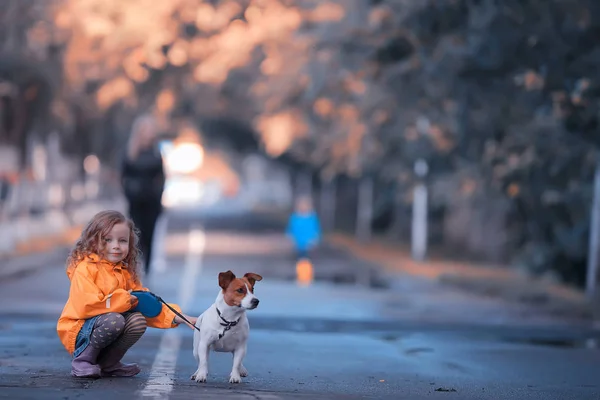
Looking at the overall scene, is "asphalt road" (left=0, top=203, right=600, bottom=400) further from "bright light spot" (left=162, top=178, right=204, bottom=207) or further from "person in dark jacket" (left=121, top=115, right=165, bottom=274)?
"bright light spot" (left=162, top=178, right=204, bottom=207)

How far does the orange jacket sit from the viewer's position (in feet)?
28.5

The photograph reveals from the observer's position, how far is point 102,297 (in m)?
8.72

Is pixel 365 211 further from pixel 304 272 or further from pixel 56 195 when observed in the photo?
pixel 304 272

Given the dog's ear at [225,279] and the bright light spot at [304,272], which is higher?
the bright light spot at [304,272]

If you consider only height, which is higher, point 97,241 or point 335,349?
point 97,241

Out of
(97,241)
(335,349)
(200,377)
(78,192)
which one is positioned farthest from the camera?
(78,192)

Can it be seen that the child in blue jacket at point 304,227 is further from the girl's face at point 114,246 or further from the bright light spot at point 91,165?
the bright light spot at point 91,165

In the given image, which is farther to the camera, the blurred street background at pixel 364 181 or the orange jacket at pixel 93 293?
the blurred street background at pixel 364 181

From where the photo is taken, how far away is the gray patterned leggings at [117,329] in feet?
28.6

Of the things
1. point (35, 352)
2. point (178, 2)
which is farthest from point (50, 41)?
point (35, 352)

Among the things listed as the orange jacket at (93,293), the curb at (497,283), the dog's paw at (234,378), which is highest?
the curb at (497,283)

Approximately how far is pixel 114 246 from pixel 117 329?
0.58 meters

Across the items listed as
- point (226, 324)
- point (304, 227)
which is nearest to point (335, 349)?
point (226, 324)

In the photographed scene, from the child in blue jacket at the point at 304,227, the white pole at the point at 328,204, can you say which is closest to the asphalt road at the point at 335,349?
the child in blue jacket at the point at 304,227
